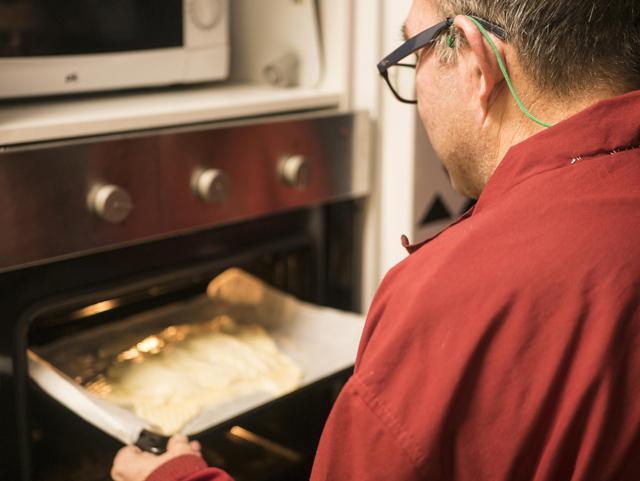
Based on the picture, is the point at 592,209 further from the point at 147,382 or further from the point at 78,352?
the point at 78,352

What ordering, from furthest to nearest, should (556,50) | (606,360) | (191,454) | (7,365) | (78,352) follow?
(78,352), (7,365), (191,454), (556,50), (606,360)

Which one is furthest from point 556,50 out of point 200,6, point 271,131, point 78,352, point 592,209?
point 78,352

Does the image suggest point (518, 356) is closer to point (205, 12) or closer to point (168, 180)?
point (168, 180)

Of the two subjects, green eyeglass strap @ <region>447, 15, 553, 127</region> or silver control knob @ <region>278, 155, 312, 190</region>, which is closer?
green eyeglass strap @ <region>447, 15, 553, 127</region>

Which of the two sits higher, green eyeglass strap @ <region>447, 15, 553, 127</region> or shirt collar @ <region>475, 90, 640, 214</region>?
green eyeglass strap @ <region>447, 15, 553, 127</region>

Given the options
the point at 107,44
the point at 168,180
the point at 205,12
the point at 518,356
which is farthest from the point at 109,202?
the point at 518,356

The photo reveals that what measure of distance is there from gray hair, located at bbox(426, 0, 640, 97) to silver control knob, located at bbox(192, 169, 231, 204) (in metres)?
0.50

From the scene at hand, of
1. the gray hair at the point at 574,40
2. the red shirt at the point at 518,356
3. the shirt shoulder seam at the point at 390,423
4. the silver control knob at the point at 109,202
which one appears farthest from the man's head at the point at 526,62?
the silver control knob at the point at 109,202

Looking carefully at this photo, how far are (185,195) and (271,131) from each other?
0.19 meters

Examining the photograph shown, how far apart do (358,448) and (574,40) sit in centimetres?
45

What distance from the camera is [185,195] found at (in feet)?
3.44

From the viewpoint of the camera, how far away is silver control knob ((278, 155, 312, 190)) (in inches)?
45.5

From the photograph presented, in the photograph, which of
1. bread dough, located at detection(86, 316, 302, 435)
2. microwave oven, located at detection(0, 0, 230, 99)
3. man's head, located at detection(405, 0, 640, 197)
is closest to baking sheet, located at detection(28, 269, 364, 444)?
bread dough, located at detection(86, 316, 302, 435)

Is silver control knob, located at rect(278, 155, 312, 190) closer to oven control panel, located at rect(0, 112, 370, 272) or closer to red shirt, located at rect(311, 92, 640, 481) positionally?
oven control panel, located at rect(0, 112, 370, 272)
